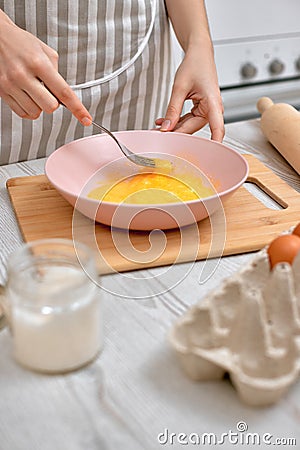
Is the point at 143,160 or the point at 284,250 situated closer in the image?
the point at 284,250

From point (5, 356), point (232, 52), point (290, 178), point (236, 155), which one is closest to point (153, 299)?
point (5, 356)

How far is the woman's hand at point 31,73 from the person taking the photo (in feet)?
3.17

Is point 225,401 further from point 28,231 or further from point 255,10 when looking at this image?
point 255,10

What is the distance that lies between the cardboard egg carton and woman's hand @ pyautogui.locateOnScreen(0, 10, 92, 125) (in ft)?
1.48

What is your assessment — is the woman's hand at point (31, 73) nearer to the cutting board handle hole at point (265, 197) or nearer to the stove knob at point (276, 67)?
the cutting board handle hole at point (265, 197)

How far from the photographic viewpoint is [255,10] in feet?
7.34

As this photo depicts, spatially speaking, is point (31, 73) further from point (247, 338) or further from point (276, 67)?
point (276, 67)

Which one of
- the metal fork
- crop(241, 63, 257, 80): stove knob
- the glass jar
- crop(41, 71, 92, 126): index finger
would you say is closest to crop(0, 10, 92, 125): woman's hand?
crop(41, 71, 92, 126): index finger

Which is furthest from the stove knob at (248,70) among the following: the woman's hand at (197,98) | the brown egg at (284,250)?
the brown egg at (284,250)

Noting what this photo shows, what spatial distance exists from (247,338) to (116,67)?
906 millimetres

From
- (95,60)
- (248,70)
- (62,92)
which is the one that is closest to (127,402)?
(62,92)

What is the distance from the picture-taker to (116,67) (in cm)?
138

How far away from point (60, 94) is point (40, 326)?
0.47m

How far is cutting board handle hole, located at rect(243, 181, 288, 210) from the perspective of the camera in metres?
1.06
